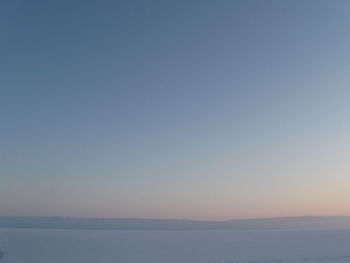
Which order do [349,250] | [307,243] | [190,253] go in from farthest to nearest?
[307,243], [349,250], [190,253]

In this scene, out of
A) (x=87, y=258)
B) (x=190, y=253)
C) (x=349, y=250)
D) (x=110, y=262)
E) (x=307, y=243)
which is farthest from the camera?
(x=307, y=243)

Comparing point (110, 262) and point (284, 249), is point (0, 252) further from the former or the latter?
point (284, 249)

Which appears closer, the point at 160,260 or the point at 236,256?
the point at 160,260

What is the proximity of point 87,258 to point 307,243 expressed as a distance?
13.1 m

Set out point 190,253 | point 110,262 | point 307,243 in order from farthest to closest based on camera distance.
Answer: point 307,243 < point 190,253 < point 110,262

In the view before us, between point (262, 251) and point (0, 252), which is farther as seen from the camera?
point (262, 251)

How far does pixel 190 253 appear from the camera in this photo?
18953mm

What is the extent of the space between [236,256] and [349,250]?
21.3 ft

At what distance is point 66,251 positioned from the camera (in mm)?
19656

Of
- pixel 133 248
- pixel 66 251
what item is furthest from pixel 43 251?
pixel 133 248

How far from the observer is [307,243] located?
76.7 feet

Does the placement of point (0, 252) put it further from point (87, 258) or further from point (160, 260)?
point (160, 260)

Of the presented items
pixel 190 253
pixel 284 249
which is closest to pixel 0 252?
pixel 190 253

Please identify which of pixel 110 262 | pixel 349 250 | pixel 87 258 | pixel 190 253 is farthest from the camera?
pixel 349 250
